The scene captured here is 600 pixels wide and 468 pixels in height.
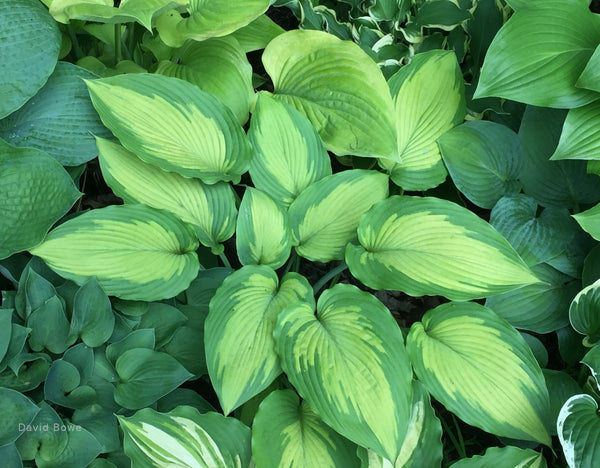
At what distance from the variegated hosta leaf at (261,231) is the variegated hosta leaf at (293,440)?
0.29m

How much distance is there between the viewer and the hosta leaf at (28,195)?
1.07 m

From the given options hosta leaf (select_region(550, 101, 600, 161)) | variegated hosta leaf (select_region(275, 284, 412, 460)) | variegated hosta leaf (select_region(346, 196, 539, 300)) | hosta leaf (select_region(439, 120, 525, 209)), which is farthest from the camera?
hosta leaf (select_region(439, 120, 525, 209))

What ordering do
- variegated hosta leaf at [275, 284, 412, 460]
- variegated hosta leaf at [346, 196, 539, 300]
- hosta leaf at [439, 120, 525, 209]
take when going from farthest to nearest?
1. hosta leaf at [439, 120, 525, 209]
2. variegated hosta leaf at [346, 196, 539, 300]
3. variegated hosta leaf at [275, 284, 412, 460]

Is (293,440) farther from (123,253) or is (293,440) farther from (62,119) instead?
(62,119)

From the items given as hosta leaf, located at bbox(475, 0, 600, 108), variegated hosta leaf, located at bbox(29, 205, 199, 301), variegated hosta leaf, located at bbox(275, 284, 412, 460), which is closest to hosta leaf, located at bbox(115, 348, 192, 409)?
variegated hosta leaf, located at bbox(29, 205, 199, 301)

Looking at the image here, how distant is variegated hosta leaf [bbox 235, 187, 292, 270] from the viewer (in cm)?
117

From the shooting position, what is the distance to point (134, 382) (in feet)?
3.54

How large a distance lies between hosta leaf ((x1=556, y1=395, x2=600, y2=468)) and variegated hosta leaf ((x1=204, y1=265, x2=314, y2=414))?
0.54 meters

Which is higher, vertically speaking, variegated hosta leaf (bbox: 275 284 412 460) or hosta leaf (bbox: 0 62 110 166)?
hosta leaf (bbox: 0 62 110 166)

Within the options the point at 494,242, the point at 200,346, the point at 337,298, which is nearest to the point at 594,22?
the point at 494,242

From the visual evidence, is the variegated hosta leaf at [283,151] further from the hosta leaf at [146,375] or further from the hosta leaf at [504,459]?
the hosta leaf at [504,459]

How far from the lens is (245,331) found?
107 centimetres

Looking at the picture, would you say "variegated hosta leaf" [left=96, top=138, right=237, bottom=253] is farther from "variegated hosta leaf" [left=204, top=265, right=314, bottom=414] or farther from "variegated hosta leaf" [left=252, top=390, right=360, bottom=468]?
"variegated hosta leaf" [left=252, top=390, right=360, bottom=468]

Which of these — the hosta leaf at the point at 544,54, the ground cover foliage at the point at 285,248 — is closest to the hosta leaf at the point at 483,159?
the ground cover foliage at the point at 285,248
